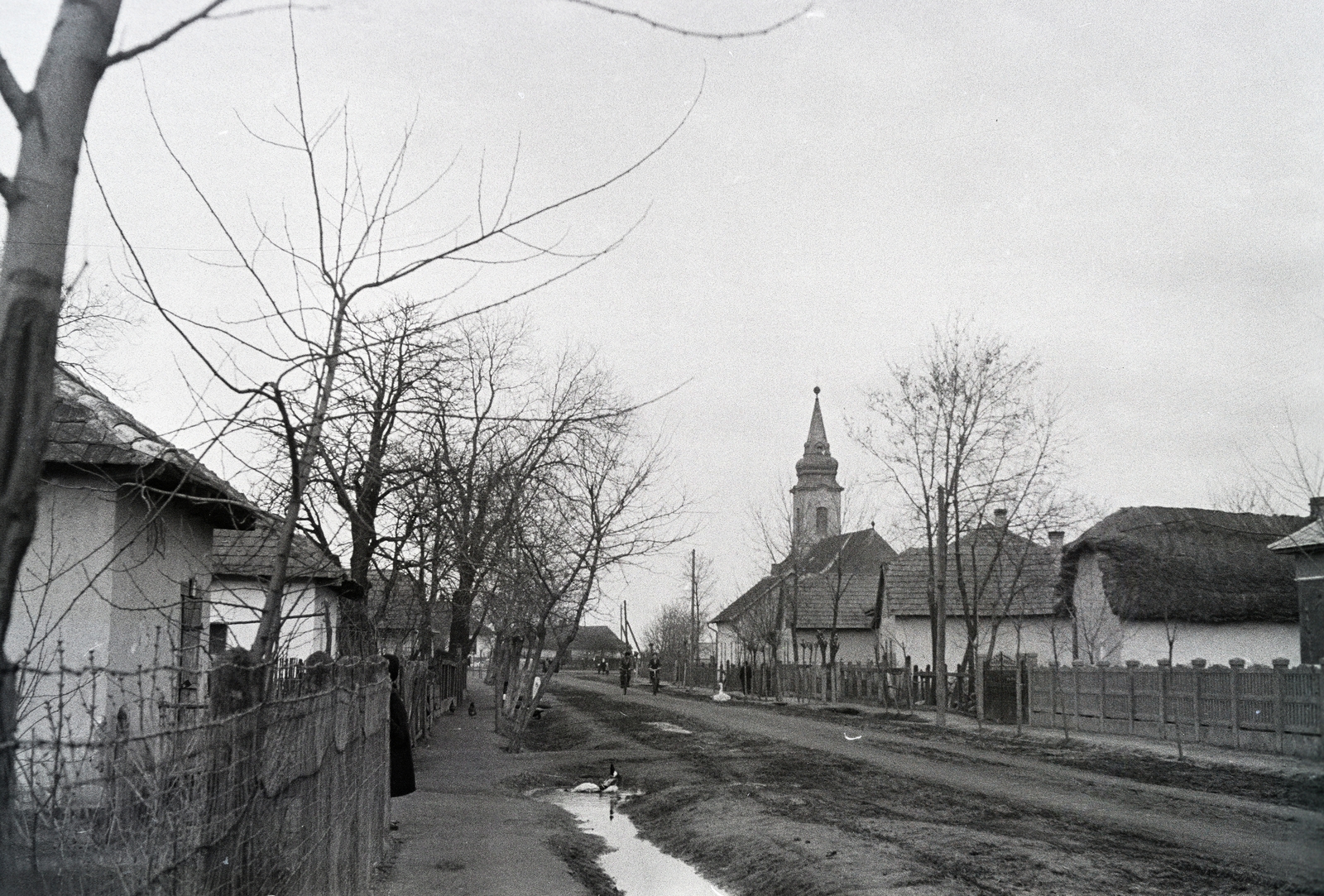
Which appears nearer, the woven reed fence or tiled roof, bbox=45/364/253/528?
the woven reed fence

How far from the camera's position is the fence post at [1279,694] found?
2158 centimetres

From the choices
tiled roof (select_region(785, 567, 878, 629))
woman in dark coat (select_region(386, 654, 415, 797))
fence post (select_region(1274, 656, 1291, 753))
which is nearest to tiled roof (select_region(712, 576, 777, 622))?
tiled roof (select_region(785, 567, 878, 629))

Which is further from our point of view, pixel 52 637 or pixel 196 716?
pixel 52 637

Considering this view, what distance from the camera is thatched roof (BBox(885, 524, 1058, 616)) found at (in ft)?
159

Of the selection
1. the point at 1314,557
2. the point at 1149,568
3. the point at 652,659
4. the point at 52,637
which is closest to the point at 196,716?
the point at 52,637

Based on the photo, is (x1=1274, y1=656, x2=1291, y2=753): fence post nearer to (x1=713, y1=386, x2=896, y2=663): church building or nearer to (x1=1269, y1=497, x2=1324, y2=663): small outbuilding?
(x1=1269, y1=497, x2=1324, y2=663): small outbuilding

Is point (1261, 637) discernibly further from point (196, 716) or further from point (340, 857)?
point (196, 716)

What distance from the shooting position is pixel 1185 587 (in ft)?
128

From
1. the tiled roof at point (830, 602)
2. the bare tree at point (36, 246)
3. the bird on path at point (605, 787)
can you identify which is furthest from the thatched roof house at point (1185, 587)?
the bare tree at point (36, 246)

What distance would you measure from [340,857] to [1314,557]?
26.2m

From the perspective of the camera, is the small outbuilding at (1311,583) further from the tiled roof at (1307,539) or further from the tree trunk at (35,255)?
the tree trunk at (35,255)

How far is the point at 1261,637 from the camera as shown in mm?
38281

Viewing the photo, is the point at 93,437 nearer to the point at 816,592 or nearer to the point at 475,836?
the point at 475,836

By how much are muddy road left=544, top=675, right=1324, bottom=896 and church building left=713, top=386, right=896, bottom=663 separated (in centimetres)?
2770
